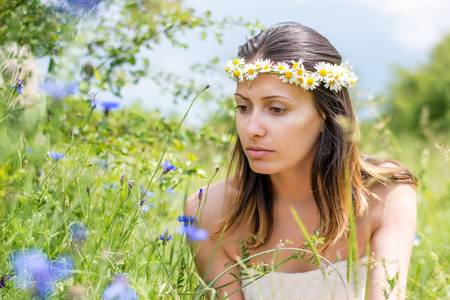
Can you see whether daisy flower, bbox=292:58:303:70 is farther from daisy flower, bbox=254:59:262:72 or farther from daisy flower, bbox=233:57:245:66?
daisy flower, bbox=233:57:245:66

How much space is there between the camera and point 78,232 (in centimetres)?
207

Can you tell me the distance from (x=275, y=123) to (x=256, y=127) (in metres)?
0.09

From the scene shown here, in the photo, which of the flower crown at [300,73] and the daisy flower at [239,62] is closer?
the flower crown at [300,73]

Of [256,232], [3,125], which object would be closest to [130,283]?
[3,125]

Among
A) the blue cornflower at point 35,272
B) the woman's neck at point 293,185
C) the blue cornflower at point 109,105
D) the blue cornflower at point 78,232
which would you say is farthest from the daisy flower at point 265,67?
the blue cornflower at point 35,272

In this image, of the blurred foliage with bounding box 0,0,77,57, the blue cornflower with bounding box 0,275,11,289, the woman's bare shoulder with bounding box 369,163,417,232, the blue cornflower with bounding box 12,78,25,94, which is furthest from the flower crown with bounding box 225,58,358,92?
the blue cornflower with bounding box 0,275,11,289

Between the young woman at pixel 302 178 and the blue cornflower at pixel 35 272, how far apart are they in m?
0.86

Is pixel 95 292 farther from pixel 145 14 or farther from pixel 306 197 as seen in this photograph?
Result: pixel 145 14

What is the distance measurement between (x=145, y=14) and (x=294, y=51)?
5.21 ft

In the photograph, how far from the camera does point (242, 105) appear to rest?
2305mm

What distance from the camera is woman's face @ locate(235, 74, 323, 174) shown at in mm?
2146

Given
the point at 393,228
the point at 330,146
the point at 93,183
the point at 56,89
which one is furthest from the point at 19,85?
the point at 393,228

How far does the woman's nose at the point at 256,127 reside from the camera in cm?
213

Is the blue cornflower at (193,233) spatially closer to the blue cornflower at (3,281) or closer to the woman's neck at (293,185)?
the blue cornflower at (3,281)
